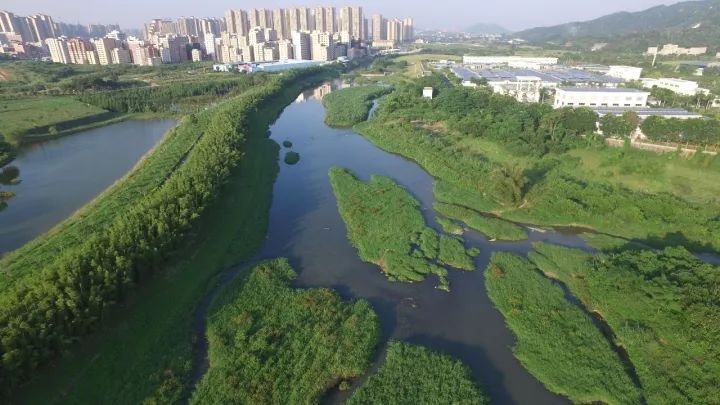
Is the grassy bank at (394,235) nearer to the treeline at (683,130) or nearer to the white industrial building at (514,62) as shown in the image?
the treeline at (683,130)

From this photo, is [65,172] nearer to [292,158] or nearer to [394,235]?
[292,158]

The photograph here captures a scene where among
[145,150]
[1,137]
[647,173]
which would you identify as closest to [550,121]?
[647,173]

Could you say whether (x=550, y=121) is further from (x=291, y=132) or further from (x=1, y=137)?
(x=1, y=137)

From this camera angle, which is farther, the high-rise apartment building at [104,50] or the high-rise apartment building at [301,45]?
the high-rise apartment building at [301,45]

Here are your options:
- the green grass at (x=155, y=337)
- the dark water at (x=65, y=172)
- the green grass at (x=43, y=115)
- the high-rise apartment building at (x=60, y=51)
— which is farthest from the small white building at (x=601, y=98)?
the high-rise apartment building at (x=60, y=51)

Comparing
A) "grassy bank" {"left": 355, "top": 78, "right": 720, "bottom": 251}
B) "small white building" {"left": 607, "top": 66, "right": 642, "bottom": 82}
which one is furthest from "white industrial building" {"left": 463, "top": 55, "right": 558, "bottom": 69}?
"grassy bank" {"left": 355, "top": 78, "right": 720, "bottom": 251}

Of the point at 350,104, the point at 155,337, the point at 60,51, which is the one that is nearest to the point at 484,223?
the point at 155,337
